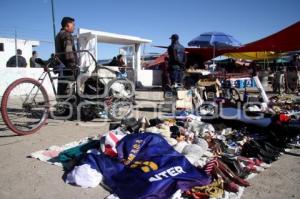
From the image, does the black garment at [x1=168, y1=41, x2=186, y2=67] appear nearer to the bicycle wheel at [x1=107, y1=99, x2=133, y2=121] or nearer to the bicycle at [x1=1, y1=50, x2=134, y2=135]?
the bicycle at [x1=1, y1=50, x2=134, y2=135]

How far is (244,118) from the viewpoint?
5535 mm

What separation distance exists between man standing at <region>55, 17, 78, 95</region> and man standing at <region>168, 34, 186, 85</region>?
10.8 feet

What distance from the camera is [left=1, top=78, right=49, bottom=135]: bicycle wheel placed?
4.72 metres

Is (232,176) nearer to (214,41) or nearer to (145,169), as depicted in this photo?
(145,169)

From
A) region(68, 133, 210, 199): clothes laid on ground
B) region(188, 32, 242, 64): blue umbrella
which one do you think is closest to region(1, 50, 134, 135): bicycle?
region(68, 133, 210, 199): clothes laid on ground

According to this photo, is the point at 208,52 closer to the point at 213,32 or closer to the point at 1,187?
the point at 213,32

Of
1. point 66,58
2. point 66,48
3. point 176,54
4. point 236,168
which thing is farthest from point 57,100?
point 176,54

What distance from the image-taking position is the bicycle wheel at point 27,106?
4.72m

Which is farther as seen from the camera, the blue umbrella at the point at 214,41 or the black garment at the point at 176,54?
the blue umbrella at the point at 214,41

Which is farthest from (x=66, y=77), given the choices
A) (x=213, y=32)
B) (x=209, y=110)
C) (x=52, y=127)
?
(x=213, y=32)

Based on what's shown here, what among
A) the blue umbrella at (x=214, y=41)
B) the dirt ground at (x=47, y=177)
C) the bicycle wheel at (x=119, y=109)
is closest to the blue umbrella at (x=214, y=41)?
the blue umbrella at (x=214, y=41)

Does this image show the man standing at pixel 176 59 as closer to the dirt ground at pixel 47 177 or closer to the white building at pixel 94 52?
the white building at pixel 94 52

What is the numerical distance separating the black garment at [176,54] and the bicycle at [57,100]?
7.47 feet

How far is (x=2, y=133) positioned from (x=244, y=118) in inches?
177
